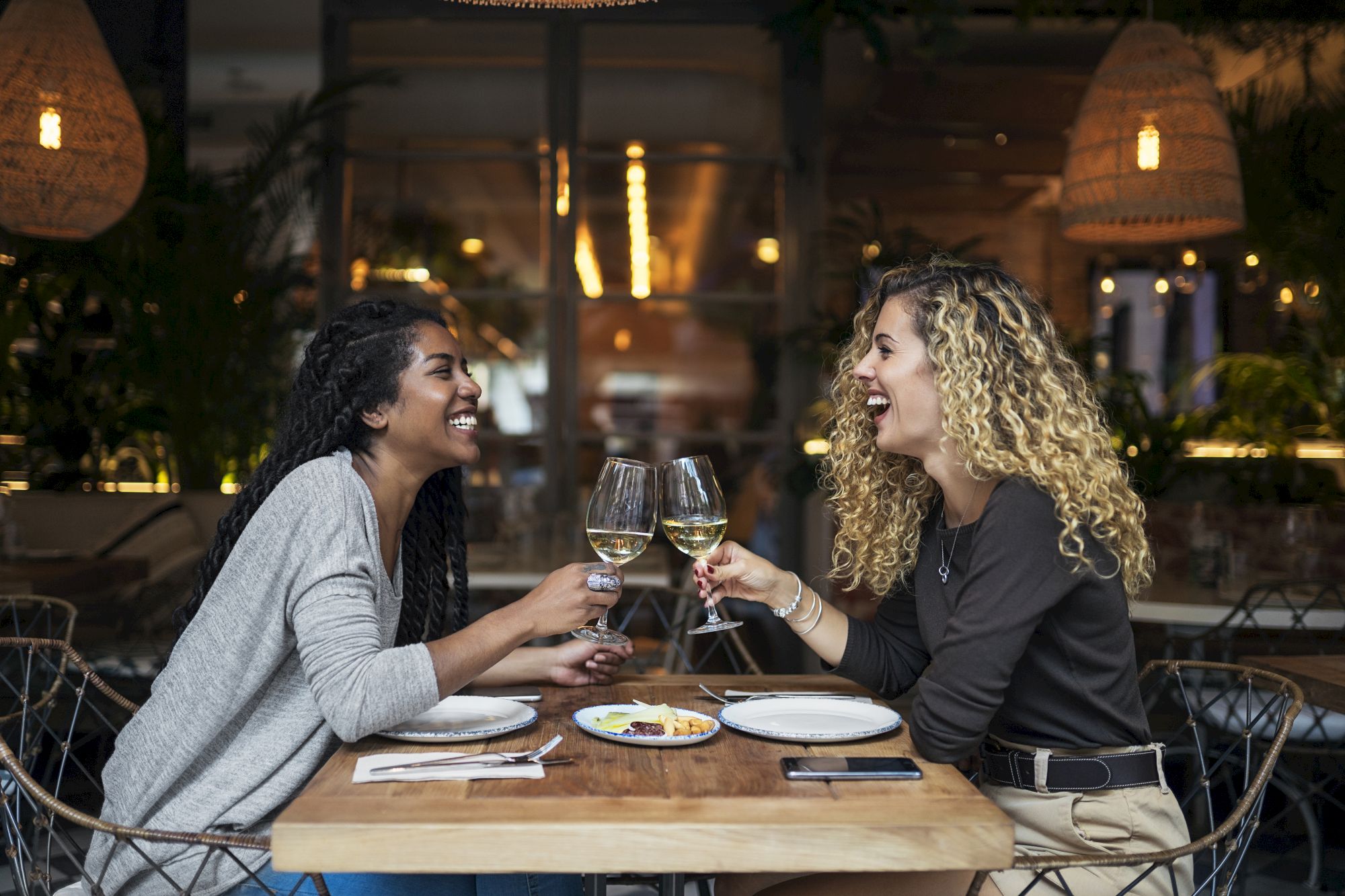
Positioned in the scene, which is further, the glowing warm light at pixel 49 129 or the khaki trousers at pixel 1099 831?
the glowing warm light at pixel 49 129

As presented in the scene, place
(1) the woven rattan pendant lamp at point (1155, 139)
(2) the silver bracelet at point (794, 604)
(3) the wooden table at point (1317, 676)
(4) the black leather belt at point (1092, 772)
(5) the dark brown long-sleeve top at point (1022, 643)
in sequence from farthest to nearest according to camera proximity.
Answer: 1. (1) the woven rattan pendant lamp at point (1155, 139)
2. (3) the wooden table at point (1317, 676)
3. (2) the silver bracelet at point (794, 604)
4. (4) the black leather belt at point (1092, 772)
5. (5) the dark brown long-sleeve top at point (1022, 643)

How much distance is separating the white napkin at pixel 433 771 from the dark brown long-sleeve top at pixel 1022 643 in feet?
1.59

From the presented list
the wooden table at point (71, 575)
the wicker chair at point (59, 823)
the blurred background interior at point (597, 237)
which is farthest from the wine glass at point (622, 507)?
the blurred background interior at point (597, 237)

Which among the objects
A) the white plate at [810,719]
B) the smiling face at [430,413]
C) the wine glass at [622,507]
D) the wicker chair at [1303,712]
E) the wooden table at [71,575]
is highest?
the smiling face at [430,413]

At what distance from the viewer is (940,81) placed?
663 centimetres

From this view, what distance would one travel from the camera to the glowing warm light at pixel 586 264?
20.2 feet

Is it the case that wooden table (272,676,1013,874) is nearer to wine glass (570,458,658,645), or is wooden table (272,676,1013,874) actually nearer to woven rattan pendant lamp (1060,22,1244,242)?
wine glass (570,458,658,645)

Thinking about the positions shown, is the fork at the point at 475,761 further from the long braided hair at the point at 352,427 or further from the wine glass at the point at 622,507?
the long braided hair at the point at 352,427

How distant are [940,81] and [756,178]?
4.13 feet

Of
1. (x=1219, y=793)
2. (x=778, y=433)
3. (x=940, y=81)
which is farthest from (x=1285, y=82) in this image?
(x=1219, y=793)

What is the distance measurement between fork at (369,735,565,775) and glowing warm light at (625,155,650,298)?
4923 millimetres

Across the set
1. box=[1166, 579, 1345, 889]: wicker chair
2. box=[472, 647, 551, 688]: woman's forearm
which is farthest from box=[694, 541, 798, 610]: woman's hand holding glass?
box=[1166, 579, 1345, 889]: wicker chair

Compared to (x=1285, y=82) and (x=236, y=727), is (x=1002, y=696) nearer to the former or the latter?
(x=236, y=727)

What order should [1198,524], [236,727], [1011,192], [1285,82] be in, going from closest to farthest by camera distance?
[236,727] < [1198,524] < [1285,82] < [1011,192]
